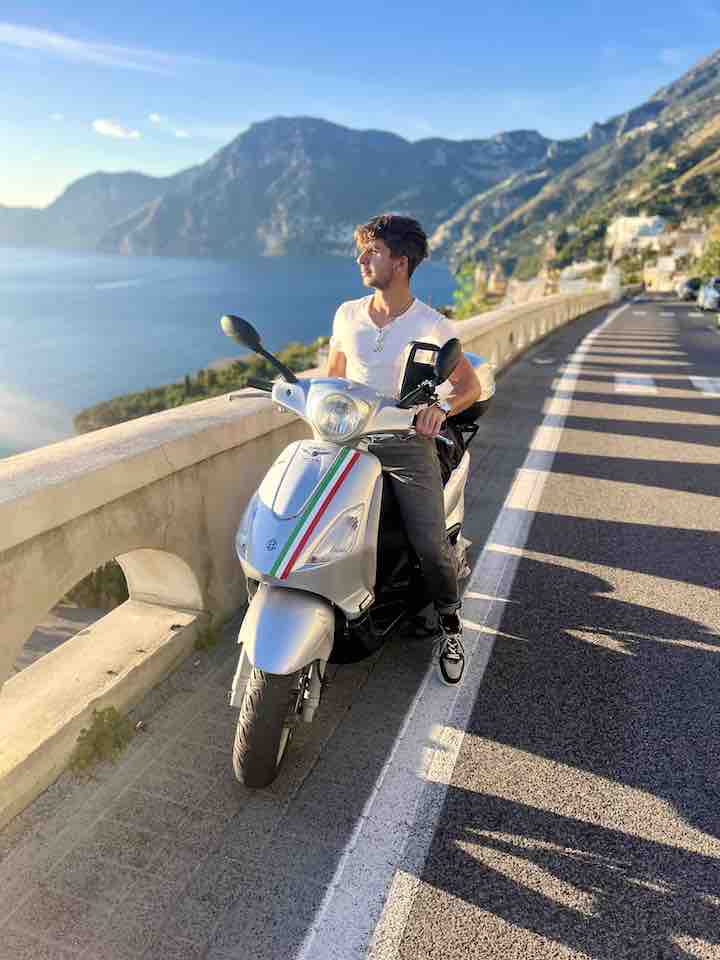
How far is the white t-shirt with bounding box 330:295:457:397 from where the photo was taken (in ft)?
9.79

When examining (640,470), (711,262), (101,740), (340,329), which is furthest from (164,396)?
(101,740)

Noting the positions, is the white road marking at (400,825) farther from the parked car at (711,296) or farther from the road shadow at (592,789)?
the parked car at (711,296)

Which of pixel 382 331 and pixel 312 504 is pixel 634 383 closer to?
pixel 382 331

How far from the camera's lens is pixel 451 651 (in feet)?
11.0

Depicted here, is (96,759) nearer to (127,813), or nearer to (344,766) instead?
(127,813)

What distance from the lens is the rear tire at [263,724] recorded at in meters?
2.45

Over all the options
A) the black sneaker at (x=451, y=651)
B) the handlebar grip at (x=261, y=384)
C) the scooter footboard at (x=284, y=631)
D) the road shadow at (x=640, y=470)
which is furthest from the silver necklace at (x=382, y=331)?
the road shadow at (x=640, y=470)

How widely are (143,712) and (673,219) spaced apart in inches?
7574

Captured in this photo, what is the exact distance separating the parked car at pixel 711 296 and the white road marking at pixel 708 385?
18896 millimetres

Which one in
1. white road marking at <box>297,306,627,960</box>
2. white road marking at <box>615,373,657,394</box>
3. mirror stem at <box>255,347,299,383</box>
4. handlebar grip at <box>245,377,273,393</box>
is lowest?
white road marking at <box>297,306,627,960</box>

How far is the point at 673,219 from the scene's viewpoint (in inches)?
6634

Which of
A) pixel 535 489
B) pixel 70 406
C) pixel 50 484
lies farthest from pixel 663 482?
pixel 70 406

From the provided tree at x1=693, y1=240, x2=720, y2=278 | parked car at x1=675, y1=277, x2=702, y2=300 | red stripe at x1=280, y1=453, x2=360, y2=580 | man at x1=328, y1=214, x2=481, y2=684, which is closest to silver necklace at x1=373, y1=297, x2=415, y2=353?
man at x1=328, y1=214, x2=481, y2=684

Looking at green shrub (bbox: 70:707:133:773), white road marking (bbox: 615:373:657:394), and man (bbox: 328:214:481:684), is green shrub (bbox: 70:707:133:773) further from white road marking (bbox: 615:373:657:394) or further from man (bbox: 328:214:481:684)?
white road marking (bbox: 615:373:657:394)
